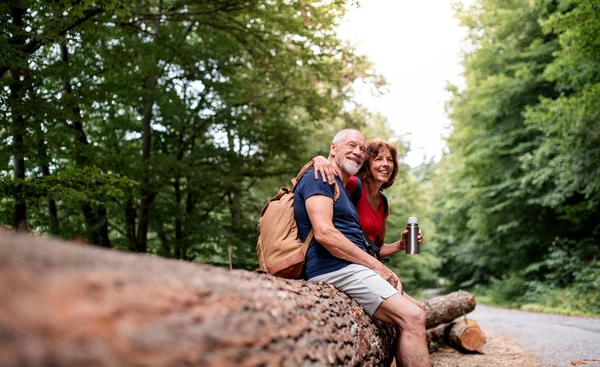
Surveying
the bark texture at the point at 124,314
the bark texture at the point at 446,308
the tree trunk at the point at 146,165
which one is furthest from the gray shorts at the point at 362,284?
the tree trunk at the point at 146,165

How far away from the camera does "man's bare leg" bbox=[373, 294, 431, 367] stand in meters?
2.84

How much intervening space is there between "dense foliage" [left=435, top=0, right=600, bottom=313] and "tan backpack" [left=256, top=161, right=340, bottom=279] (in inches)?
333

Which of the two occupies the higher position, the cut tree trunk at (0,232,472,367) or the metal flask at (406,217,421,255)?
the cut tree trunk at (0,232,472,367)

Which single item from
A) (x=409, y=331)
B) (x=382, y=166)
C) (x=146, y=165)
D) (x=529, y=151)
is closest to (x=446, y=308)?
(x=382, y=166)

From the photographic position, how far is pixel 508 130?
15.0 m

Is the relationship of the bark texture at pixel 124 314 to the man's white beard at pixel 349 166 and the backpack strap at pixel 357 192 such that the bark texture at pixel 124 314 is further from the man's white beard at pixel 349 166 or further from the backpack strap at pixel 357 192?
the backpack strap at pixel 357 192

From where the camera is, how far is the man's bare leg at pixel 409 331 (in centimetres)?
284

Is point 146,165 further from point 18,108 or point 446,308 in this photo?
point 446,308

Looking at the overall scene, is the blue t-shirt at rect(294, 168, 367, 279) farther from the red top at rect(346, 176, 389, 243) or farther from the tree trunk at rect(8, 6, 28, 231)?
the tree trunk at rect(8, 6, 28, 231)

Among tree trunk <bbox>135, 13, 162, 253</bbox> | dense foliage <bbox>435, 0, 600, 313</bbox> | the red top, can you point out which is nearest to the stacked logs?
the red top

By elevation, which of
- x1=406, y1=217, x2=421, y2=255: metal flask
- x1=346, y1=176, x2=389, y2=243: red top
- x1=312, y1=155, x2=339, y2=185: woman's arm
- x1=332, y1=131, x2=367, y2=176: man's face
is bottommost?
x1=406, y1=217, x2=421, y2=255: metal flask

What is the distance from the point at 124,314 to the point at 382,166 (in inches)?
124

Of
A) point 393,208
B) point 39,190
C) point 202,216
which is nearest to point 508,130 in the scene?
point 393,208

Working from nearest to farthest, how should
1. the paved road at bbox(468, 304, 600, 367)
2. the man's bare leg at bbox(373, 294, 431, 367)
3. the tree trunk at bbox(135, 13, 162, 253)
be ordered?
the man's bare leg at bbox(373, 294, 431, 367), the paved road at bbox(468, 304, 600, 367), the tree trunk at bbox(135, 13, 162, 253)
